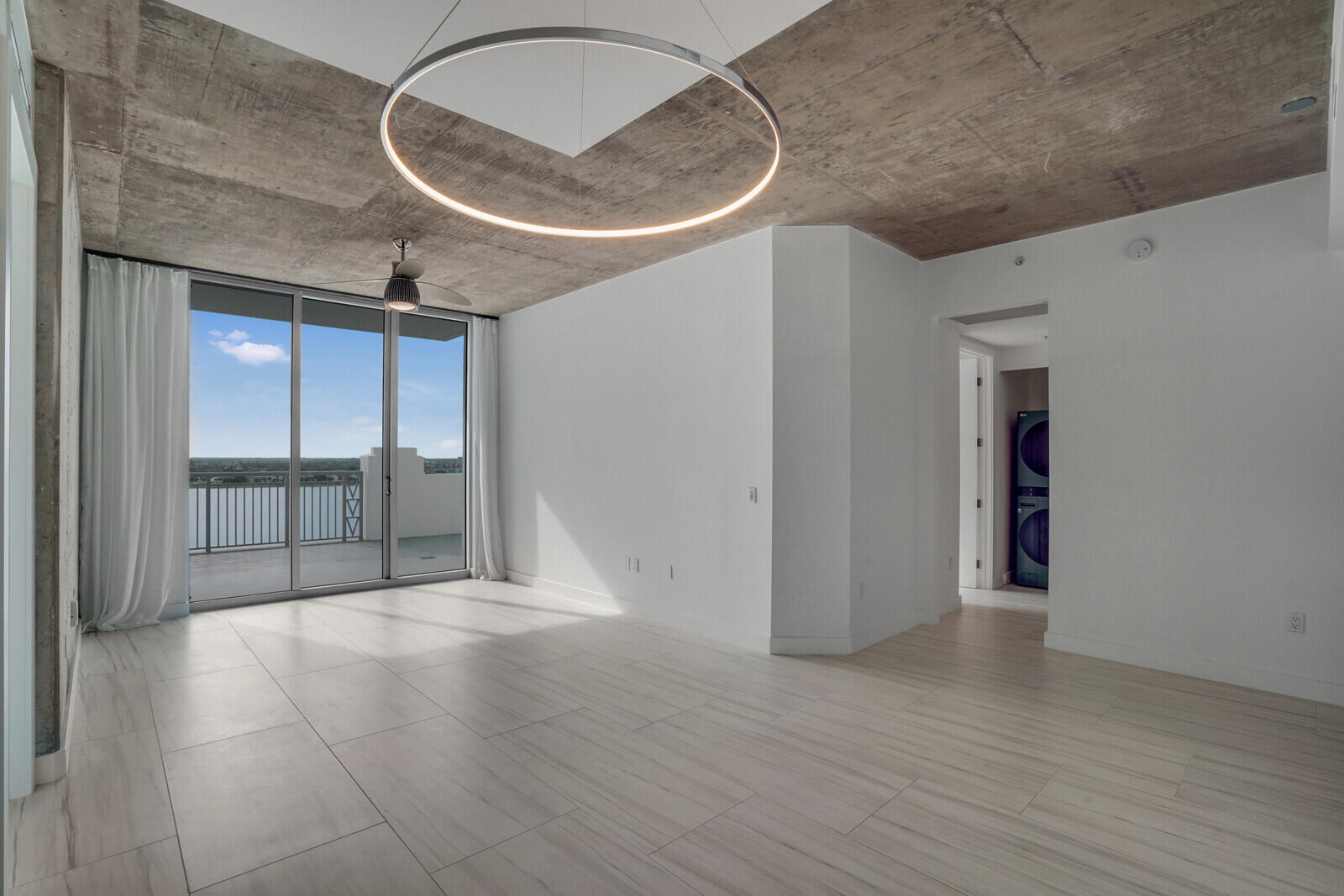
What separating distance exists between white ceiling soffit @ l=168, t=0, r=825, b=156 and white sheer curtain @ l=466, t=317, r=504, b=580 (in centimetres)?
457

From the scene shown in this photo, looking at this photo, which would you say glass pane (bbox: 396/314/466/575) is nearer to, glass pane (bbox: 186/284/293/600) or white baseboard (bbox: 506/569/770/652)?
glass pane (bbox: 186/284/293/600)

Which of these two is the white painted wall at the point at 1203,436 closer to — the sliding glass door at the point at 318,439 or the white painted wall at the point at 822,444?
the white painted wall at the point at 822,444

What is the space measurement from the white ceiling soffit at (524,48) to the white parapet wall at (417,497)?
4.84 metres

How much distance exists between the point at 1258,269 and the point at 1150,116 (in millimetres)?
1568

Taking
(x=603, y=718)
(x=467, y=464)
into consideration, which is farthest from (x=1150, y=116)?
(x=467, y=464)

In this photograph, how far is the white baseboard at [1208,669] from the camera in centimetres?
373

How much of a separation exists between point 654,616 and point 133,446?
4.51m

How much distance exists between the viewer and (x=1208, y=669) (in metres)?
4.09

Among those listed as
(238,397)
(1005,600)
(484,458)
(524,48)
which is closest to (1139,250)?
(1005,600)

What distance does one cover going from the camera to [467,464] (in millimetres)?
7656

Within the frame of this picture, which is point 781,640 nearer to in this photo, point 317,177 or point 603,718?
point 603,718

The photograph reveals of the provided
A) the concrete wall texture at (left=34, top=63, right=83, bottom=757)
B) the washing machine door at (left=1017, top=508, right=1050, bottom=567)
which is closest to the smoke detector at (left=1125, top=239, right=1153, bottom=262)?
the washing machine door at (left=1017, top=508, right=1050, bottom=567)

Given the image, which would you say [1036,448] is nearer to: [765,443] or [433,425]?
[765,443]

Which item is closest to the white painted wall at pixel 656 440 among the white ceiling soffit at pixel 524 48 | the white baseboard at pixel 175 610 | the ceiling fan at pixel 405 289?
the ceiling fan at pixel 405 289
